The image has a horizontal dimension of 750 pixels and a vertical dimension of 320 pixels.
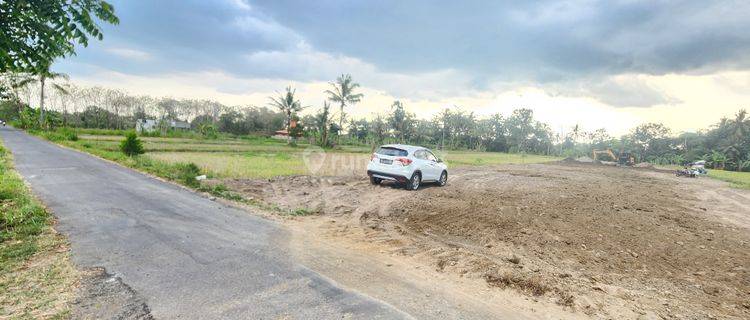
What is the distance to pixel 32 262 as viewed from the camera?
15.8 feet

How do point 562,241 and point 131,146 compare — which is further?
point 131,146

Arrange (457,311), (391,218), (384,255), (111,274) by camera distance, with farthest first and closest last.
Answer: (391,218) → (384,255) → (111,274) → (457,311)

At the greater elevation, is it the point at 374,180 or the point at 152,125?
the point at 152,125

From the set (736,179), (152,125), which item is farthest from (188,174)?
(152,125)

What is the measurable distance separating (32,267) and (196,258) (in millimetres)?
1920

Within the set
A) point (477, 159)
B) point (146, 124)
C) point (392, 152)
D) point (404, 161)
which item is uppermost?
point (146, 124)

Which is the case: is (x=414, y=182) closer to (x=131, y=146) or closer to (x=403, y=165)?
(x=403, y=165)

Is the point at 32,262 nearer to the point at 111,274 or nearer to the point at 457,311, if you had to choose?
the point at 111,274


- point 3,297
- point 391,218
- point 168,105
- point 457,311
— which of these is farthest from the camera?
point 168,105

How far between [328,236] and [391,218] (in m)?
2.23

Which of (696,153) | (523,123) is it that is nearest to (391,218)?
(696,153)

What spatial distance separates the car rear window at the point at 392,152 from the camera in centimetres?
1290

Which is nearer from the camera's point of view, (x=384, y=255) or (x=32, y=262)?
(x=32, y=262)

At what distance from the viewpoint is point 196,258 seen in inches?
206
